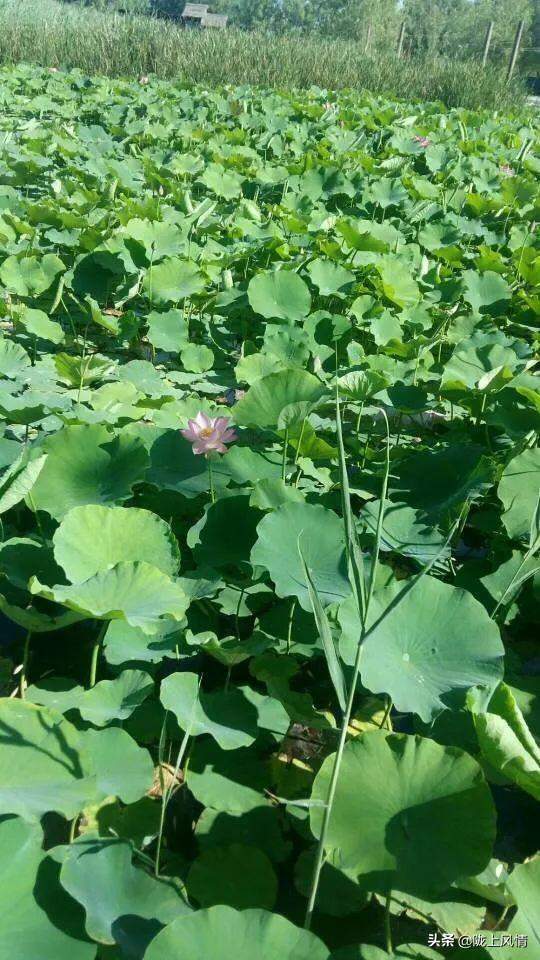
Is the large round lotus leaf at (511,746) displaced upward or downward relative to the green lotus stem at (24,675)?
upward

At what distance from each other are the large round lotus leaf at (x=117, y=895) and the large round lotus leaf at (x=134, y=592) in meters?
0.32

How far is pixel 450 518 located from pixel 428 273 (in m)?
1.59

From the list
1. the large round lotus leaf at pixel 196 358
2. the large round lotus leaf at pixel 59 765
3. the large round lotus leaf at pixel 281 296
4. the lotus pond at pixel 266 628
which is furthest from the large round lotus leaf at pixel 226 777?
the large round lotus leaf at pixel 281 296

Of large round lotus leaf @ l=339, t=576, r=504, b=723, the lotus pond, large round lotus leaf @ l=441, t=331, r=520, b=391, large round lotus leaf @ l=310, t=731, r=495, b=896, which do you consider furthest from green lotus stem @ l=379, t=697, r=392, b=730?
large round lotus leaf @ l=441, t=331, r=520, b=391

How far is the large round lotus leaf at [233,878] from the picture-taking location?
3.26 feet

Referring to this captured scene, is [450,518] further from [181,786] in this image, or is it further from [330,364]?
[330,364]

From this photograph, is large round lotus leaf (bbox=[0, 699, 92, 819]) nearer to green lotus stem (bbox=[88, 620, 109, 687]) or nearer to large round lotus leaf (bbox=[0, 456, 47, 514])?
green lotus stem (bbox=[88, 620, 109, 687])

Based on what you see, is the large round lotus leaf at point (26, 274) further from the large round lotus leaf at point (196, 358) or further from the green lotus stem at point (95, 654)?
the green lotus stem at point (95, 654)

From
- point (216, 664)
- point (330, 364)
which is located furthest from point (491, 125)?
point (216, 664)

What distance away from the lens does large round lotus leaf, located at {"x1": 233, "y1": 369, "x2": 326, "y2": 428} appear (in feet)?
5.23

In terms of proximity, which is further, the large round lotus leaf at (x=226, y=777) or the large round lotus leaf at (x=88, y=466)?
the large round lotus leaf at (x=88, y=466)

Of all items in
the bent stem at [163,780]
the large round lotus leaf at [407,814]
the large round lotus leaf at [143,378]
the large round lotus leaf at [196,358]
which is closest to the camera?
the large round lotus leaf at [407,814]

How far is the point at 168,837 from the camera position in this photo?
1.14 metres

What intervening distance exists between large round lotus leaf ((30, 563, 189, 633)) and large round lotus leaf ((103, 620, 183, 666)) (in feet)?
0.23
